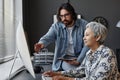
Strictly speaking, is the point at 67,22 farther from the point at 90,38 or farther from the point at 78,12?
the point at 78,12

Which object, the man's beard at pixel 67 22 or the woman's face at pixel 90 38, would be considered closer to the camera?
the woman's face at pixel 90 38

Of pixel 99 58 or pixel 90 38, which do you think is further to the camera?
pixel 90 38

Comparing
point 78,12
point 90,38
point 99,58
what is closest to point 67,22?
point 90,38

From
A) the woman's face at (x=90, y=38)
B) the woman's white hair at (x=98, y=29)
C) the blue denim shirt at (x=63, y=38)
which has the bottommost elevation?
the blue denim shirt at (x=63, y=38)

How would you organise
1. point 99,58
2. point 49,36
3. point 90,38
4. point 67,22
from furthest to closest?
point 49,36, point 67,22, point 90,38, point 99,58

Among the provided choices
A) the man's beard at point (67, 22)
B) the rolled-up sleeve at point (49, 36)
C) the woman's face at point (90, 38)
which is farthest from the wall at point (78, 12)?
the woman's face at point (90, 38)

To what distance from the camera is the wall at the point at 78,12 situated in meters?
5.10

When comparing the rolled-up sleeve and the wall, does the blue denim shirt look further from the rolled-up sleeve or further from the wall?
the wall

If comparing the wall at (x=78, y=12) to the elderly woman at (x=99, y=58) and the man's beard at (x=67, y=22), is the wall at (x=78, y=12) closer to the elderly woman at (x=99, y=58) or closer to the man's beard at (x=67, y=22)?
the man's beard at (x=67, y=22)

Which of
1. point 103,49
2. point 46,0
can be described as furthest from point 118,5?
point 103,49

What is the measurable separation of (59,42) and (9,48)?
1.28m

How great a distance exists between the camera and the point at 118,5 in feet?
16.7

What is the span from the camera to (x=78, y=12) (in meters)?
5.12

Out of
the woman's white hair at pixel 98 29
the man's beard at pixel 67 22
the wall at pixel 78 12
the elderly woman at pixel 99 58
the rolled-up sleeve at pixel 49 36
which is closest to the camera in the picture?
the elderly woman at pixel 99 58
